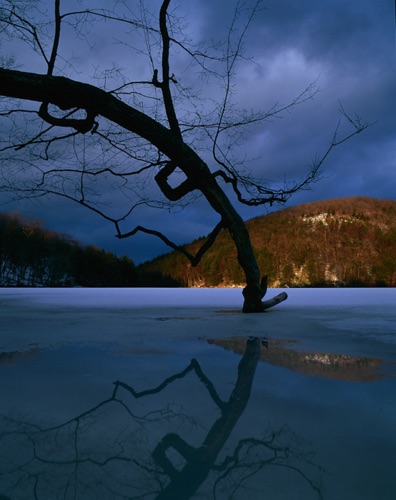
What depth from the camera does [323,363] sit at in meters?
2.34

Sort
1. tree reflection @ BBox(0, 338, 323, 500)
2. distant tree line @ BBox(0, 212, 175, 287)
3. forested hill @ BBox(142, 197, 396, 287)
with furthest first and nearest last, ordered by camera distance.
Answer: forested hill @ BBox(142, 197, 396, 287)
distant tree line @ BBox(0, 212, 175, 287)
tree reflection @ BBox(0, 338, 323, 500)

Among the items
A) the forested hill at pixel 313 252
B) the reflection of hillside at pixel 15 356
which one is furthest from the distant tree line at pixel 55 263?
the reflection of hillside at pixel 15 356

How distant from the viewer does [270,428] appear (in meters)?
1.25

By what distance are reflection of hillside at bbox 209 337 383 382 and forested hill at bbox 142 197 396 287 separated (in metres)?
72.0

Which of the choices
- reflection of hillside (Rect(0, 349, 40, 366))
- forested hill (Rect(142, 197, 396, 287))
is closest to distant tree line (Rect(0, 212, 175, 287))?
forested hill (Rect(142, 197, 396, 287))

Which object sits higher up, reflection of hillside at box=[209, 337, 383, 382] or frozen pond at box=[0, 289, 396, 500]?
reflection of hillside at box=[209, 337, 383, 382]

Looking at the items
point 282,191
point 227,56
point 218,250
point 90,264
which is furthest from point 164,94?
point 218,250

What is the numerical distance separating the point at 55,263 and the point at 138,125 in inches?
1536

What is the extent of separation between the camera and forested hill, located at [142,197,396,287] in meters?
78.8

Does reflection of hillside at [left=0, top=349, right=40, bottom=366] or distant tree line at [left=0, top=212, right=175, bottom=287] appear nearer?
reflection of hillside at [left=0, top=349, right=40, bottom=366]

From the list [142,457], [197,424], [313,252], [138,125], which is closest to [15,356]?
[197,424]

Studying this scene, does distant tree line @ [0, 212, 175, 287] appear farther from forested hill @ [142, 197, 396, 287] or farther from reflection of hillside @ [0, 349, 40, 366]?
reflection of hillside @ [0, 349, 40, 366]

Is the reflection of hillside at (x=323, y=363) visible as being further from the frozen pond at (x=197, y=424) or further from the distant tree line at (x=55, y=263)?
the distant tree line at (x=55, y=263)

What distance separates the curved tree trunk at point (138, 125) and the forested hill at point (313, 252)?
68.4m
